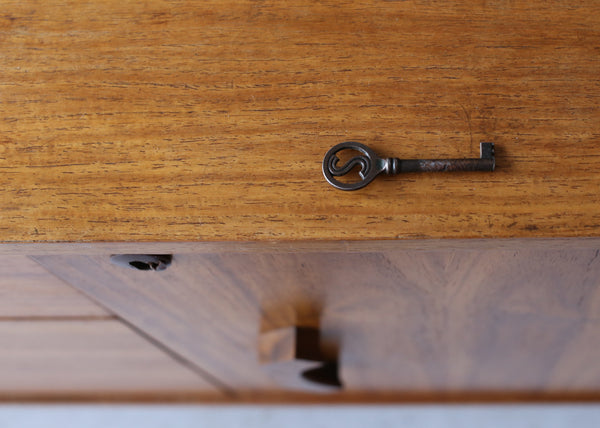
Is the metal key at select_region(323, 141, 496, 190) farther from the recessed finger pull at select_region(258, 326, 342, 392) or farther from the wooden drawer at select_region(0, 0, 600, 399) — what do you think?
the recessed finger pull at select_region(258, 326, 342, 392)

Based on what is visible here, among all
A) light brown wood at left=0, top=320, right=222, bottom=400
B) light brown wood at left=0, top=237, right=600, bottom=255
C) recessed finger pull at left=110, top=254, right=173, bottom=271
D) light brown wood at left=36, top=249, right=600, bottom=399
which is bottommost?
light brown wood at left=0, top=237, right=600, bottom=255

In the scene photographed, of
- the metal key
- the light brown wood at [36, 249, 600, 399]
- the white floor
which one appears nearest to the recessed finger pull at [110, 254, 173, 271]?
the light brown wood at [36, 249, 600, 399]

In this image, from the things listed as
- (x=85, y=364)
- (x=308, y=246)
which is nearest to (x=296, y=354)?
(x=308, y=246)

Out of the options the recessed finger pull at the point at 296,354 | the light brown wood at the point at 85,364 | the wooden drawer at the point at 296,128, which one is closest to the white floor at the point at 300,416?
the light brown wood at the point at 85,364

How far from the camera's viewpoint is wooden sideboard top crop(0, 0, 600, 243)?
0.27 meters

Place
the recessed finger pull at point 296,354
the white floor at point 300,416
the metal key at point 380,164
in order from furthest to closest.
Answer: the white floor at point 300,416, the recessed finger pull at point 296,354, the metal key at point 380,164

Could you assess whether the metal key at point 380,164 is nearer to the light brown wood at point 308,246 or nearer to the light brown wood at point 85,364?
the light brown wood at point 308,246

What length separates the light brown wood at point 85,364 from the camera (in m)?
0.49

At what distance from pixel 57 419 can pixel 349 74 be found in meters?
0.73

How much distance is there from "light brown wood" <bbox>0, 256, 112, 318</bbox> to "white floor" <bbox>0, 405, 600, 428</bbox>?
381mm

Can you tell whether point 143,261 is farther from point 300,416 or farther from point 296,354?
point 300,416

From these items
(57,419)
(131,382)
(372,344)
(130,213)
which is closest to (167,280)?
(130,213)

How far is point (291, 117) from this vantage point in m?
0.28

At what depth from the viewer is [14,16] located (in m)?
0.30
